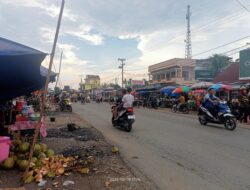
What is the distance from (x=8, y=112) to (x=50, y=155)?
479 centimetres

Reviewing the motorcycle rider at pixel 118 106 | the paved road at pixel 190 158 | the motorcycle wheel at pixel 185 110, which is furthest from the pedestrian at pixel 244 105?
the motorcycle wheel at pixel 185 110

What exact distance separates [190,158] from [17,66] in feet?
14.9

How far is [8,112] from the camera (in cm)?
1095

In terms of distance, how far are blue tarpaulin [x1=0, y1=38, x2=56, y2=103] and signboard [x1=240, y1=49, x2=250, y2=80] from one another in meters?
24.2

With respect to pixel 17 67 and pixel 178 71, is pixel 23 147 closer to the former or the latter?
pixel 17 67

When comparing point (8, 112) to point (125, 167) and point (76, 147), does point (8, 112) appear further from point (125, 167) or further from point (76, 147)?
point (125, 167)

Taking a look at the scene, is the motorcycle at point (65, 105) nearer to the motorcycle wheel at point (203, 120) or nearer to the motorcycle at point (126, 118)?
the motorcycle at point (126, 118)

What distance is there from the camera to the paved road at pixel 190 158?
583 cm

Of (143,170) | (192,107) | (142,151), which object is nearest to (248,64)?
(192,107)

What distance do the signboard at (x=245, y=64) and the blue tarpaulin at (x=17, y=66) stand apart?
24.2m

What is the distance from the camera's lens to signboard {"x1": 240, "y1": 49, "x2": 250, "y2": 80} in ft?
92.3

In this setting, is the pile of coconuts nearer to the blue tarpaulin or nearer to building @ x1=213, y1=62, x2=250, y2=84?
the blue tarpaulin

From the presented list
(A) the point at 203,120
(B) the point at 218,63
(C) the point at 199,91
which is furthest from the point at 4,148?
(B) the point at 218,63

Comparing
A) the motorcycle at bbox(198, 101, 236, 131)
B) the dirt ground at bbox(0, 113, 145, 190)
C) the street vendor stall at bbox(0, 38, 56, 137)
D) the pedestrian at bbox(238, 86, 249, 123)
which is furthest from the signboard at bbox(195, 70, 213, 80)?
the street vendor stall at bbox(0, 38, 56, 137)
